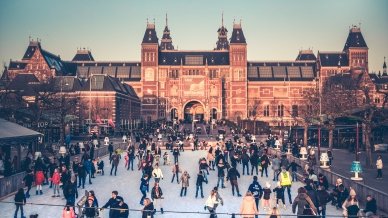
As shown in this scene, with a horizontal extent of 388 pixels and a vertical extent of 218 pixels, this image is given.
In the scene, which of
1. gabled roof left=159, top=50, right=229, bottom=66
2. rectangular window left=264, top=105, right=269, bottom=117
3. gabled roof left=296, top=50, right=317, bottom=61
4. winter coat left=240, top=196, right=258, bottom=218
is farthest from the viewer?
gabled roof left=296, top=50, right=317, bottom=61

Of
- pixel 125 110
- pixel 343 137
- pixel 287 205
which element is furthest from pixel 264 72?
pixel 287 205

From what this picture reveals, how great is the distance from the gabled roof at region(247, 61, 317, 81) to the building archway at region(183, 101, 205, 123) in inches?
459

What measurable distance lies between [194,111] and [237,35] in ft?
58.4

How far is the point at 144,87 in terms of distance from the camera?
278 feet

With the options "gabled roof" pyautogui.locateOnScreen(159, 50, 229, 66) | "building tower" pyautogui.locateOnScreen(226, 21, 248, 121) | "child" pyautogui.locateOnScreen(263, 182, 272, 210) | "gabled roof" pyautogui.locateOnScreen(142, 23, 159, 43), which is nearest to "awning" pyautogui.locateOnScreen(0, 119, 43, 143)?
"child" pyautogui.locateOnScreen(263, 182, 272, 210)

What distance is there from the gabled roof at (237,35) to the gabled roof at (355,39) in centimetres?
2092

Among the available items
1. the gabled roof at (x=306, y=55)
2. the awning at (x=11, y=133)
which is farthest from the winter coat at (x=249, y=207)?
the gabled roof at (x=306, y=55)

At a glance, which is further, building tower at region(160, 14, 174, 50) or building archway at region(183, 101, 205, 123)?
building tower at region(160, 14, 174, 50)

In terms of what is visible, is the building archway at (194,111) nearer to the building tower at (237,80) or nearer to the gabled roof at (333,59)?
the building tower at (237,80)

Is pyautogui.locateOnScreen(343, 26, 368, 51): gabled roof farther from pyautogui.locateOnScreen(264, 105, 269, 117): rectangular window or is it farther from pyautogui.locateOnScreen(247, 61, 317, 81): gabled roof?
pyautogui.locateOnScreen(264, 105, 269, 117): rectangular window

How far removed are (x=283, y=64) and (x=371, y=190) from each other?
80.1 metres

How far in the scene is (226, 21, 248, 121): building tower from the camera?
8450 cm

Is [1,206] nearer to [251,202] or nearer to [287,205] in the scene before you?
[251,202]

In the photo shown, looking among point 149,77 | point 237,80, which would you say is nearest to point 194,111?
point 237,80
